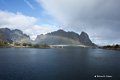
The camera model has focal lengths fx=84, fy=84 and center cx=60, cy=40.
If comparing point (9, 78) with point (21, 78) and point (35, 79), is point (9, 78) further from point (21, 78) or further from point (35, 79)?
point (35, 79)

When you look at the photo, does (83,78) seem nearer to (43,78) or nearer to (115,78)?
(115,78)

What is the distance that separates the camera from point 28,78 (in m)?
35.1

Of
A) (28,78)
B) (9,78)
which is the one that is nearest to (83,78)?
(28,78)

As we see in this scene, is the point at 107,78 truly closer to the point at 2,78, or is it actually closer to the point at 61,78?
the point at 61,78

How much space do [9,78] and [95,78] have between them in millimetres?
35966

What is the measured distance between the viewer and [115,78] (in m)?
35.6

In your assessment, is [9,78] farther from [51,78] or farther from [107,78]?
[107,78]

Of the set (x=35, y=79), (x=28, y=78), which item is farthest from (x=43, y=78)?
(x=28, y=78)

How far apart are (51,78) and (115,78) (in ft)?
88.8

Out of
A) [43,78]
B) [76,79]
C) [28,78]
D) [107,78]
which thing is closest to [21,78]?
[28,78]

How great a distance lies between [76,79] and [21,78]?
22719 mm

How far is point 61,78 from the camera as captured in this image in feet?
116

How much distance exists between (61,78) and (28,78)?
1378 centimetres

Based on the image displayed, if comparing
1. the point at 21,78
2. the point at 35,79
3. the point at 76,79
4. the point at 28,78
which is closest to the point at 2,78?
the point at 21,78
